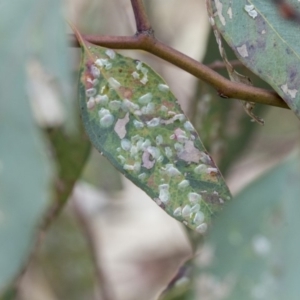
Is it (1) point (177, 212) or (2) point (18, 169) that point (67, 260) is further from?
(2) point (18, 169)

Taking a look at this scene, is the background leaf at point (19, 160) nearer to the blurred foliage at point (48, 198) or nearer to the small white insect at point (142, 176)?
the blurred foliage at point (48, 198)

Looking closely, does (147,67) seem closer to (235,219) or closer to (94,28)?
(235,219)

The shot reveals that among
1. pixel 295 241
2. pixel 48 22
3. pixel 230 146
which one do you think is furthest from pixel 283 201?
pixel 230 146

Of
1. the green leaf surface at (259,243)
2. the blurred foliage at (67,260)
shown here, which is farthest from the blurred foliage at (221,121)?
the green leaf surface at (259,243)

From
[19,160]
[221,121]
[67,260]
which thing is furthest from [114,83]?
[67,260]

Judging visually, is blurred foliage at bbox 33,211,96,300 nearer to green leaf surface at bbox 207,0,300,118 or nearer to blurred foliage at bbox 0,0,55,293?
green leaf surface at bbox 207,0,300,118

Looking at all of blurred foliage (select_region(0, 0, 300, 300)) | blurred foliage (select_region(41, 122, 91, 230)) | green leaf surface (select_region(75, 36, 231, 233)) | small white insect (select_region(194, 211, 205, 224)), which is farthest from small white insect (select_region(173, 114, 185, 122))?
blurred foliage (select_region(41, 122, 91, 230))
